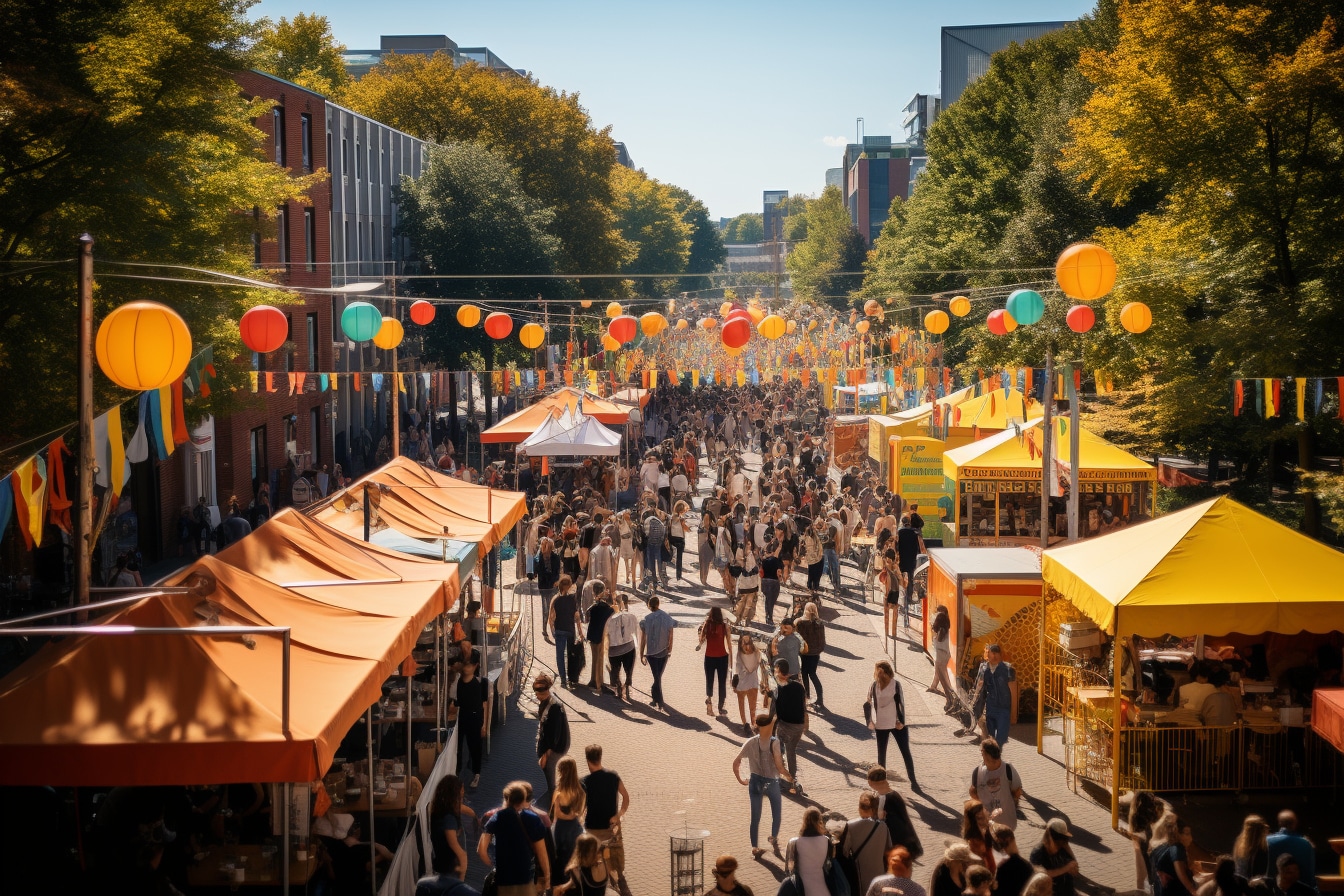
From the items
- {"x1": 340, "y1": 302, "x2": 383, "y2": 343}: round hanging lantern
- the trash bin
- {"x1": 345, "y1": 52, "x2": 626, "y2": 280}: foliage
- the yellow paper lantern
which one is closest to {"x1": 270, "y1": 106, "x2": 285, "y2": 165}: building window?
the yellow paper lantern

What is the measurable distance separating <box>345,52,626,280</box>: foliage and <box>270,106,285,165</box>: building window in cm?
2144

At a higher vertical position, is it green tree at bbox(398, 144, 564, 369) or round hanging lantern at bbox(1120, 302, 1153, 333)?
green tree at bbox(398, 144, 564, 369)

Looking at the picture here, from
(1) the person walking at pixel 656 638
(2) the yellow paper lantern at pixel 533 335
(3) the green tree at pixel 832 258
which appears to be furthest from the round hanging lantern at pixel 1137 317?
(3) the green tree at pixel 832 258

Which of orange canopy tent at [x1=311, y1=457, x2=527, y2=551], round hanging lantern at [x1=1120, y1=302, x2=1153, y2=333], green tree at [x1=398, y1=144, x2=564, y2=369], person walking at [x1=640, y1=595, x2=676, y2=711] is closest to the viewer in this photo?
orange canopy tent at [x1=311, y1=457, x2=527, y2=551]

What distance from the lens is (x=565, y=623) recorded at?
51.3ft

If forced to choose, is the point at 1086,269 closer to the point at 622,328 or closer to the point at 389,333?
the point at 389,333

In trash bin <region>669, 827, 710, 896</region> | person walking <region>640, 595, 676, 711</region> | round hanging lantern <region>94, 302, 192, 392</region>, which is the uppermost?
round hanging lantern <region>94, 302, 192, 392</region>

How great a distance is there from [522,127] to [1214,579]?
55267 mm

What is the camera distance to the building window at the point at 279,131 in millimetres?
35750

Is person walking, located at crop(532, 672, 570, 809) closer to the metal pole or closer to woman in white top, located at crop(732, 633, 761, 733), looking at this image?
woman in white top, located at crop(732, 633, 761, 733)

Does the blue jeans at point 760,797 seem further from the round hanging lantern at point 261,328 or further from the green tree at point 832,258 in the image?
the green tree at point 832,258

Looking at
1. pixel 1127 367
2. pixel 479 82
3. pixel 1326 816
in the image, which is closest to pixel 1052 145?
pixel 1127 367

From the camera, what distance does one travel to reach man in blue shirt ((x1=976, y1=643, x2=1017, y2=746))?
1255cm

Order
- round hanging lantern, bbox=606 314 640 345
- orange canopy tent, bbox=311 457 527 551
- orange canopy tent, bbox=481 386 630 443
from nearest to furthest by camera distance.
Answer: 1. orange canopy tent, bbox=311 457 527 551
2. round hanging lantern, bbox=606 314 640 345
3. orange canopy tent, bbox=481 386 630 443
